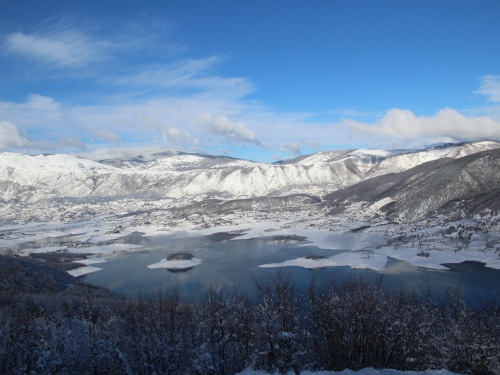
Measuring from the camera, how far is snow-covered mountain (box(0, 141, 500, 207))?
96438 millimetres

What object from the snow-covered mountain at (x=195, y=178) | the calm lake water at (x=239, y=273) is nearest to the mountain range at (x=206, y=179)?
the snow-covered mountain at (x=195, y=178)

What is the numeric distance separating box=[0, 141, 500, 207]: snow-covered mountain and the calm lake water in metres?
59.2

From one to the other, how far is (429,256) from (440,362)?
67.4 feet

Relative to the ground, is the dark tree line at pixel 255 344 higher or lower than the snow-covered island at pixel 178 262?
higher

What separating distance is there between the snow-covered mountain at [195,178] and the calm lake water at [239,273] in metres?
59.2

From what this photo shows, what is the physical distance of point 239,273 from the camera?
23.0 m

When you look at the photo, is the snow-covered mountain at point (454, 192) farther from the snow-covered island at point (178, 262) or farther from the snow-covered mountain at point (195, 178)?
the snow-covered mountain at point (195, 178)

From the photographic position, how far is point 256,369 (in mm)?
6207

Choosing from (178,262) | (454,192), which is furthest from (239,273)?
(454,192)

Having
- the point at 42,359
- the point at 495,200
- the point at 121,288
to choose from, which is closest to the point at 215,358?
the point at 42,359

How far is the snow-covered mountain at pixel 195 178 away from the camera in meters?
96.4

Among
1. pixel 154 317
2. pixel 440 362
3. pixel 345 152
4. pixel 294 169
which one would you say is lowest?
pixel 440 362

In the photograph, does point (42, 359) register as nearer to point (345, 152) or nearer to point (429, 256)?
point (429, 256)

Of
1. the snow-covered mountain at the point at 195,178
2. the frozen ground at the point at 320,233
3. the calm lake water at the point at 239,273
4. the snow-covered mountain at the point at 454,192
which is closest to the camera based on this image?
the calm lake water at the point at 239,273
